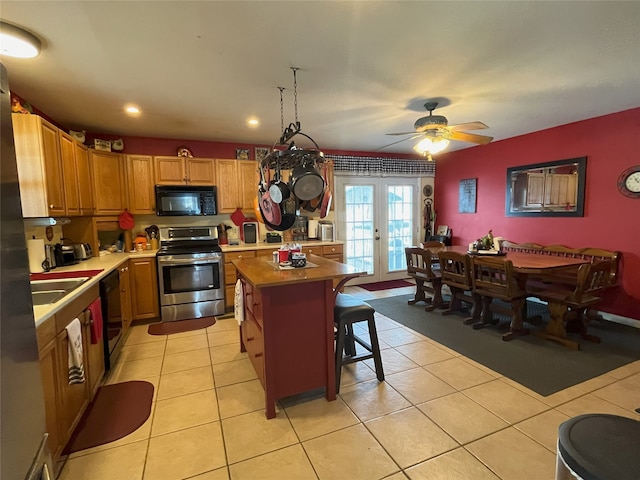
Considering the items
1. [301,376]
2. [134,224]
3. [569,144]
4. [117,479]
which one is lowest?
[117,479]

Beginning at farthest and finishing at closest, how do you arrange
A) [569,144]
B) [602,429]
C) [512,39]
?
[569,144] < [512,39] < [602,429]

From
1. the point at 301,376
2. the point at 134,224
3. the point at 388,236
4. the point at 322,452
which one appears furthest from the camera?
the point at 388,236

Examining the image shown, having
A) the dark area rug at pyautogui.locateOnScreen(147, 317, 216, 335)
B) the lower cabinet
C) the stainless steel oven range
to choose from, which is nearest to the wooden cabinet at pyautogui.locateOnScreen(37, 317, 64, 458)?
the lower cabinet

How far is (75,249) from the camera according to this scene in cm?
335

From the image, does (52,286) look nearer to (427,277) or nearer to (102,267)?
(102,267)

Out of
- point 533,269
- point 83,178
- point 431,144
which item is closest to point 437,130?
point 431,144

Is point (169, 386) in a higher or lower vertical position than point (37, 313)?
lower

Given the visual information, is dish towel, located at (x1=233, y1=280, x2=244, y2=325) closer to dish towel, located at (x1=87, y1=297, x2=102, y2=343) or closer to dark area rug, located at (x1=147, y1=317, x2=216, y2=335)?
dish towel, located at (x1=87, y1=297, x2=102, y2=343)

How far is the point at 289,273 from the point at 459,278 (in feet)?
7.85

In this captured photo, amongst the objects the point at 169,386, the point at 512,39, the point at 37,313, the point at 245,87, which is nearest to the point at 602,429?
the point at 512,39

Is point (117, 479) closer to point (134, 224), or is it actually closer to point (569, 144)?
point (134, 224)

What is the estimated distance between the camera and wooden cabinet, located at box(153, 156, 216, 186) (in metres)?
4.11

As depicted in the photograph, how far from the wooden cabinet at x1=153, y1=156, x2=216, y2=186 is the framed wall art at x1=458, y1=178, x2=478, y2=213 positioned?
4.22 meters

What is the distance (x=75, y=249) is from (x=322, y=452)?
130 inches
